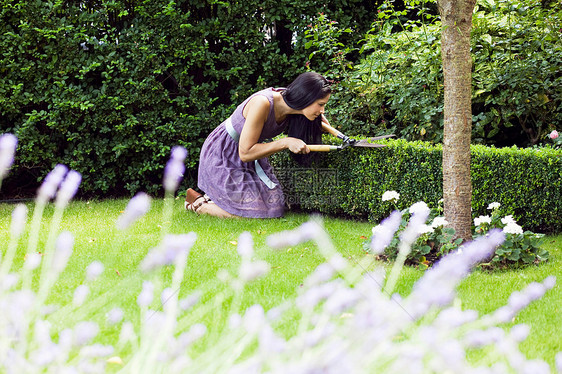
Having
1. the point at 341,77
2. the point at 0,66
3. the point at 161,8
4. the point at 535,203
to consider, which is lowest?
the point at 535,203

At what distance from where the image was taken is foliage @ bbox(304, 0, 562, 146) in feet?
16.8

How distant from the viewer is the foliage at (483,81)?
511cm

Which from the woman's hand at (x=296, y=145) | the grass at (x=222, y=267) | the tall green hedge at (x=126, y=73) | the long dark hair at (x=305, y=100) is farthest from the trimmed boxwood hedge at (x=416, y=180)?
the tall green hedge at (x=126, y=73)

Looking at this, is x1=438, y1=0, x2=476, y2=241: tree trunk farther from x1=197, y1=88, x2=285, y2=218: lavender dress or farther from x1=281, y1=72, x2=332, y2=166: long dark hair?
x1=197, y1=88, x2=285, y2=218: lavender dress


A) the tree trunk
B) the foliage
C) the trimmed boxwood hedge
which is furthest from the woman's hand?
the foliage

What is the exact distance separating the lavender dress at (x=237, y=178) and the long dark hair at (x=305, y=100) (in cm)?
22

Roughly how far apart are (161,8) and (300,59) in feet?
5.60

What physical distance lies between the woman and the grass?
0.58ft

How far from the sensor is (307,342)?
1007 mm

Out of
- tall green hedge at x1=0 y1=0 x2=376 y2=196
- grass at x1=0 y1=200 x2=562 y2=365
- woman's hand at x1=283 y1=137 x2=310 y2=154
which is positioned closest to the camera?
grass at x1=0 y1=200 x2=562 y2=365

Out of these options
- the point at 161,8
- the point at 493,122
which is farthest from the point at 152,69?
the point at 493,122

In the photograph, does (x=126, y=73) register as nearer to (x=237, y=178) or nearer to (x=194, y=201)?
(x=194, y=201)

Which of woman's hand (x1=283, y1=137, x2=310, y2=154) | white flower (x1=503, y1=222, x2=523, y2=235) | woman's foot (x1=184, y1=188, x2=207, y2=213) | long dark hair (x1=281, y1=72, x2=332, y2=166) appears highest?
long dark hair (x1=281, y1=72, x2=332, y2=166)

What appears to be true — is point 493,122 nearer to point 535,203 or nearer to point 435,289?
point 535,203
